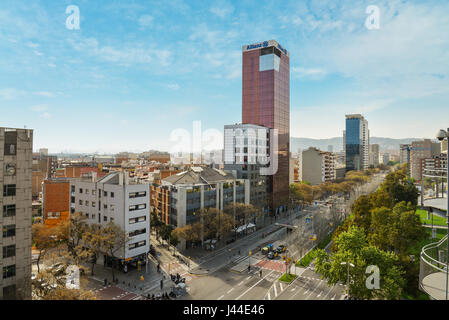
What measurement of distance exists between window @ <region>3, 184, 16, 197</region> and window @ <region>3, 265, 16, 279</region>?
621cm

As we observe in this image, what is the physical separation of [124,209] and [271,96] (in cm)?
5090

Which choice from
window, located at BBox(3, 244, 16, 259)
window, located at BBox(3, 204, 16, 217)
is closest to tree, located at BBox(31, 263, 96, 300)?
window, located at BBox(3, 244, 16, 259)

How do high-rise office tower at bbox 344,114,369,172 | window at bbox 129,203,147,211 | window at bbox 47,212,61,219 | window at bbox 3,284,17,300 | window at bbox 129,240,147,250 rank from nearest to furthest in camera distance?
1. window at bbox 3,284,17,300
2. window at bbox 129,240,147,250
3. window at bbox 129,203,147,211
4. window at bbox 47,212,61,219
5. high-rise office tower at bbox 344,114,369,172

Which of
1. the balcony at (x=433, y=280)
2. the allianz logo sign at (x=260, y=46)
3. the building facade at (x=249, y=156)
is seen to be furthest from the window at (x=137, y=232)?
the allianz logo sign at (x=260, y=46)

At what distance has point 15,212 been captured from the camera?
79.5 feet

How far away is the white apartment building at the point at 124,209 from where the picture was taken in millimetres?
36781

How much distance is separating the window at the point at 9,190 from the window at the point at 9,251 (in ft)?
14.7

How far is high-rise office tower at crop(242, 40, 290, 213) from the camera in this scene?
7325 centimetres

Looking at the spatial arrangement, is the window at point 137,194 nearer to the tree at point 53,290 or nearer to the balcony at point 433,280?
the tree at point 53,290

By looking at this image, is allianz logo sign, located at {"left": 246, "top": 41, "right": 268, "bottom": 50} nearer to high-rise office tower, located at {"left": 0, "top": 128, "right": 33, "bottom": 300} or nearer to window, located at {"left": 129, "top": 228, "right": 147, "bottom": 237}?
window, located at {"left": 129, "top": 228, "right": 147, "bottom": 237}

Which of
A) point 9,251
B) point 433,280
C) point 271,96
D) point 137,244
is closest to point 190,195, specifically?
point 137,244

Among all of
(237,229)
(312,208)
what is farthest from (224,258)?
(312,208)

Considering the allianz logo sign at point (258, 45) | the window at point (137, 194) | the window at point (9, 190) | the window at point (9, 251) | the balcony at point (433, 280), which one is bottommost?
the window at point (9, 251)

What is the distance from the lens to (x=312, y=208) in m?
79.5
